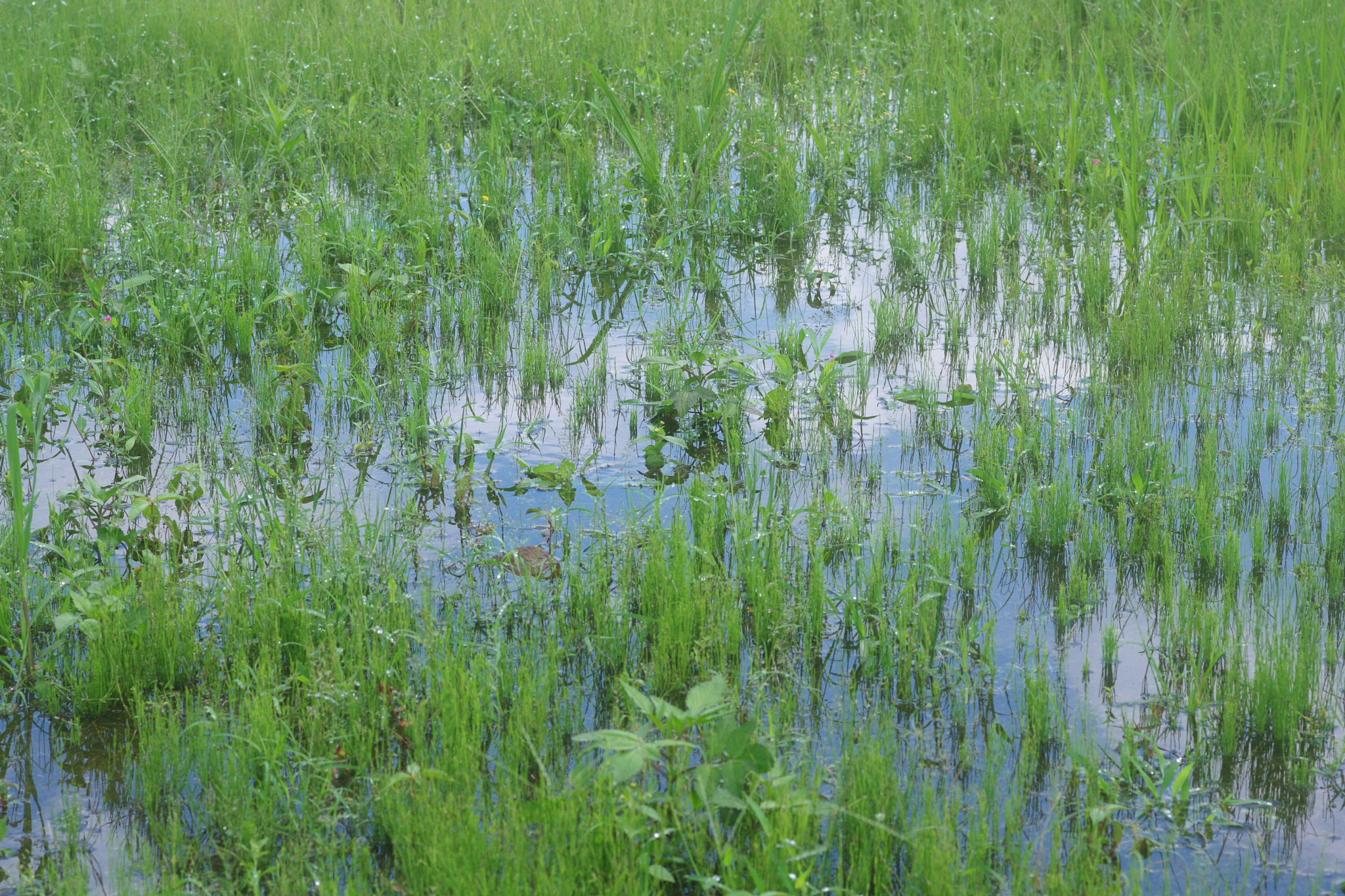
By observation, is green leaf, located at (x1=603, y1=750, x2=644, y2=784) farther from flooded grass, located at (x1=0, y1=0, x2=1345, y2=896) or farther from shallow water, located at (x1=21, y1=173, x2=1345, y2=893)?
shallow water, located at (x1=21, y1=173, x2=1345, y2=893)

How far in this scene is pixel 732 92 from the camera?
6840 millimetres

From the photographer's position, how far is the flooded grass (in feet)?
7.79

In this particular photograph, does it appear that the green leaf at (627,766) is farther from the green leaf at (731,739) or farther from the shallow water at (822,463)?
the shallow water at (822,463)

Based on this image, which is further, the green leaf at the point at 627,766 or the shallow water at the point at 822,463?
the shallow water at the point at 822,463

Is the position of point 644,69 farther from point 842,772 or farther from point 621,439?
point 842,772

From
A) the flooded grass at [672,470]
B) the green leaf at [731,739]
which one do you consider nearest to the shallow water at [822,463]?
the flooded grass at [672,470]

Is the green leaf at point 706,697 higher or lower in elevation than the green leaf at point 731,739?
higher

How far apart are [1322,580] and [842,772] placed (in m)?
1.51

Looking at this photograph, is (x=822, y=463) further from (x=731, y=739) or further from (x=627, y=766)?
(x=627, y=766)

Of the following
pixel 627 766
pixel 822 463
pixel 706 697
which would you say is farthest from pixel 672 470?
pixel 627 766

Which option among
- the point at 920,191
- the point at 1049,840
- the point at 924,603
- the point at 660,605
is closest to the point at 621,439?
the point at 660,605

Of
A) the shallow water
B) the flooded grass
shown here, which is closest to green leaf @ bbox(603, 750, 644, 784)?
the flooded grass

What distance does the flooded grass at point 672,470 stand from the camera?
2373mm

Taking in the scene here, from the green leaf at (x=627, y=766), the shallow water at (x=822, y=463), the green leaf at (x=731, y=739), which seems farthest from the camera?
the shallow water at (x=822, y=463)
